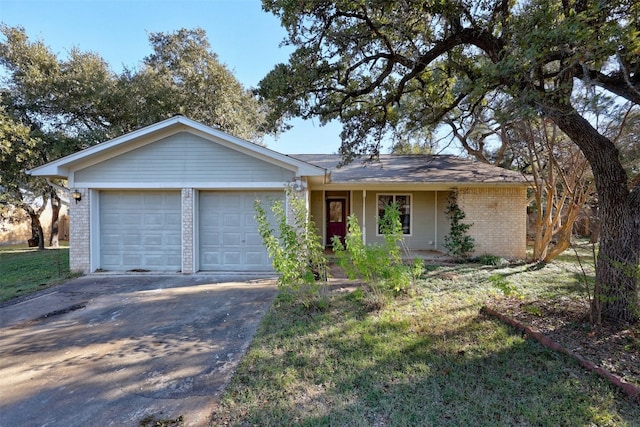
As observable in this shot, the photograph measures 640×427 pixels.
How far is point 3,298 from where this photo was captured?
20.7ft

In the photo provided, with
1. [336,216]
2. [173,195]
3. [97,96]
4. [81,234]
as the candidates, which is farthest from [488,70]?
[97,96]

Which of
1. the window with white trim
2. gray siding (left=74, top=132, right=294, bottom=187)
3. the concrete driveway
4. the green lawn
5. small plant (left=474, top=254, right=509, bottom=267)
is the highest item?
gray siding (left=74, top=132, right=294, bottom=187)

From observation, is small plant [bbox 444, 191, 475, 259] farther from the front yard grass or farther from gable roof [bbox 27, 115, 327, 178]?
gable roof [bbox 27, 115, 327, 178]

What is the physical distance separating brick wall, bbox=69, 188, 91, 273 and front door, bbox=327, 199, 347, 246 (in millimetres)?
8224

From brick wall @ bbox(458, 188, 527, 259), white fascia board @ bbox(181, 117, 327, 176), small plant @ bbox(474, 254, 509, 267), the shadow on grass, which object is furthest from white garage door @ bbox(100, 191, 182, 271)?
brick wall @ bbox(458, 188, 527, 259)

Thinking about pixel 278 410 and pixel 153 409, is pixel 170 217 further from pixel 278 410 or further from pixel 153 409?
pixel 278 410

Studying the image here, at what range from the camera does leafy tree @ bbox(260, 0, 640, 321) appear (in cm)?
383

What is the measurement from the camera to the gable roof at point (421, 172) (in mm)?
9891

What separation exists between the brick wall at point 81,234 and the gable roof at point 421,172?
23.9 ft

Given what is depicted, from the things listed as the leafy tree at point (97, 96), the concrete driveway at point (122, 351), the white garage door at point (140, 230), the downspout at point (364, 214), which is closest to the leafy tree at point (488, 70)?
the downspout at point (364, 214)

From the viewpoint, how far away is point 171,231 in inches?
324

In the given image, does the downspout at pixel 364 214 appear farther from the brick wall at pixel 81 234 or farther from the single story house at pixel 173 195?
the brick wall at pixel 81 234

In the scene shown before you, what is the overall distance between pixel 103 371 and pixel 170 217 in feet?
17.5

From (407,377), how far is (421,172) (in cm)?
876
